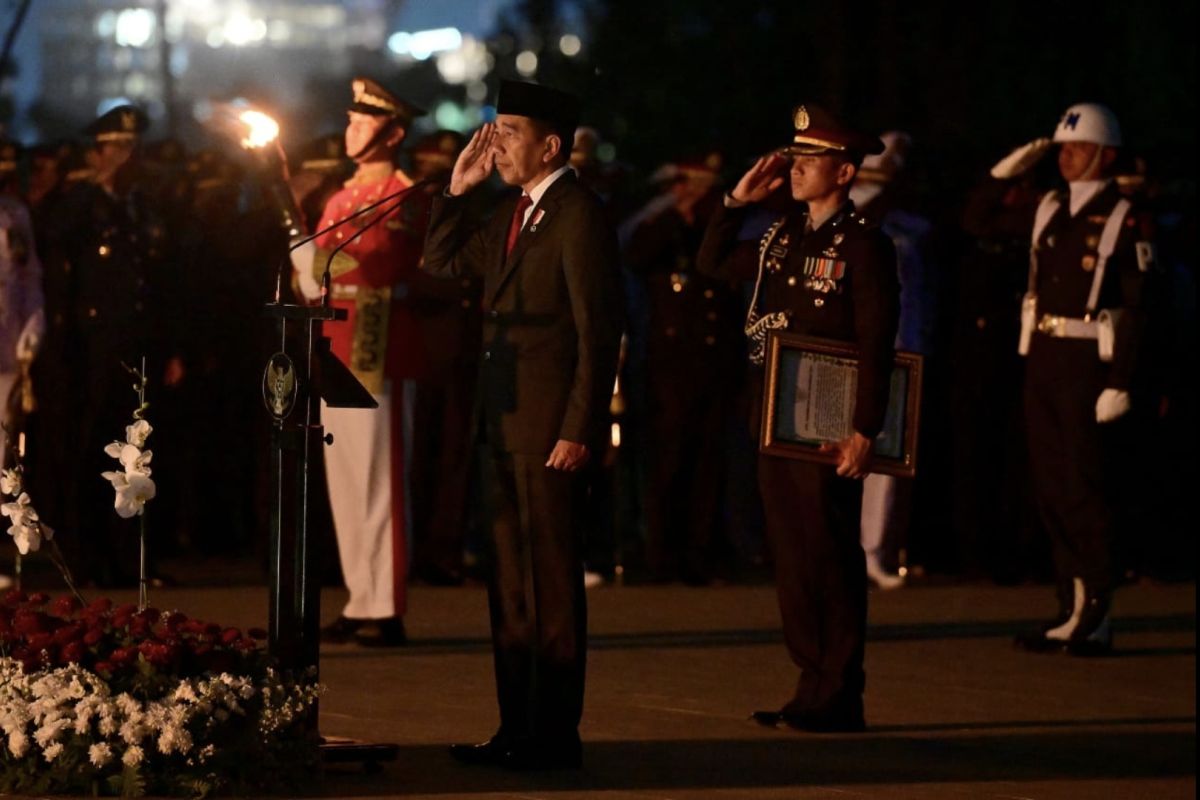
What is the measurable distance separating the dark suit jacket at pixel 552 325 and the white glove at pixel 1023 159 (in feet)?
13.8

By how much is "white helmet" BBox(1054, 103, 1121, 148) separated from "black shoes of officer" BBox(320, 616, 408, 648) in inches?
143

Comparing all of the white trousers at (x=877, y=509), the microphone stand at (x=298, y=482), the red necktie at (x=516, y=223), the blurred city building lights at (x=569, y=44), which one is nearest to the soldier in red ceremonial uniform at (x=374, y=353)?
the red necktie at (x=516, y=223)

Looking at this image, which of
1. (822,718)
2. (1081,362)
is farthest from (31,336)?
(822,718)

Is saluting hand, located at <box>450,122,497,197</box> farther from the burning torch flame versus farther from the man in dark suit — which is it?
the burning torch flame

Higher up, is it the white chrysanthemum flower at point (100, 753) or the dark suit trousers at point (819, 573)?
the dark suit trousers at point (819, 573)

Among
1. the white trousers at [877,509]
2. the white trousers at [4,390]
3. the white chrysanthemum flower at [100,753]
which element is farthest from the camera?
the white trousers at [877,509]

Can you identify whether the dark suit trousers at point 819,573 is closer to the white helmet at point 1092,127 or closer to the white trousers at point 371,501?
the white trousers at point 371,501

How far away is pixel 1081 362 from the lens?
1213 cm

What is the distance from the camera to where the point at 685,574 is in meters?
14.9

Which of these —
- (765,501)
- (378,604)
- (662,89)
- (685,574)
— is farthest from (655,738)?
(662,89)

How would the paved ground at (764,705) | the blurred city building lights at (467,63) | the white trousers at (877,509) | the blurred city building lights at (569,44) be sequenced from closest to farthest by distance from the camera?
the paved ground at (764,705)
the white trousers at (877,509)
the blurred city building lights at (569,44)
the blurred city building lights at (467,63)

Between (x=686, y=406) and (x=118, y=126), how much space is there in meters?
3.54

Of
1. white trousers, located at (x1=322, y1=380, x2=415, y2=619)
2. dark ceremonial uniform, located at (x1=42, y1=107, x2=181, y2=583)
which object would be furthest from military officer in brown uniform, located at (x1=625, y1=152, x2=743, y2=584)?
white trousers, located at (x1=322, y1=380, x2=415, y2=619)

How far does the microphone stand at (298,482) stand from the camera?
324 inches
